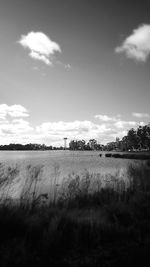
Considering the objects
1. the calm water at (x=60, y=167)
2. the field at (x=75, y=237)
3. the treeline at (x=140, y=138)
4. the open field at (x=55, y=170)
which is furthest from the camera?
the treeline at (x=140, y=138)

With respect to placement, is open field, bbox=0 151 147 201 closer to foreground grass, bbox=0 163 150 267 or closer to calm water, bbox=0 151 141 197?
calm water, bbox=0 151 141 197

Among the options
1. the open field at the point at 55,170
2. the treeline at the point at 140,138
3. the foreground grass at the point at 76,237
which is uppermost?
the treeline at the point at 140,138

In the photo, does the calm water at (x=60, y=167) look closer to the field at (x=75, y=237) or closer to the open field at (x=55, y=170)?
the open field at (x=55, y=170)

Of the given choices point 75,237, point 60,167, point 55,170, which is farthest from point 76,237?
point 60,167

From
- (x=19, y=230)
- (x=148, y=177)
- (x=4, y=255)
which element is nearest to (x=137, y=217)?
(x=19, y=230)

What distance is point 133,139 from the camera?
497 ft

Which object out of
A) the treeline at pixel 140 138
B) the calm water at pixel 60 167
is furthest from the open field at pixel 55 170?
the treeline at pixel 140 138

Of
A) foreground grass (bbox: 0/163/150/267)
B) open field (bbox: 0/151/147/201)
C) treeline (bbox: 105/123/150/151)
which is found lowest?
foreground grass (bbox: 0/163/150/267)

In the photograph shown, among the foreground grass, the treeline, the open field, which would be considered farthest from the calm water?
the treeline

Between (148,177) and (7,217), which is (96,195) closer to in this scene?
(148,177)

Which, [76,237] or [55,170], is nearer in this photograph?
[76,237]

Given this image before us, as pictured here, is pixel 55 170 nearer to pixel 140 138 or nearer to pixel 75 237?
pixel 75 237

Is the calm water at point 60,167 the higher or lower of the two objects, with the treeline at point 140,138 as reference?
lower

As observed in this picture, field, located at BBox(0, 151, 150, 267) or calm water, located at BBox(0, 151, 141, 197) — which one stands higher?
calm water, located at BBox(0, 151, 141, 197)
